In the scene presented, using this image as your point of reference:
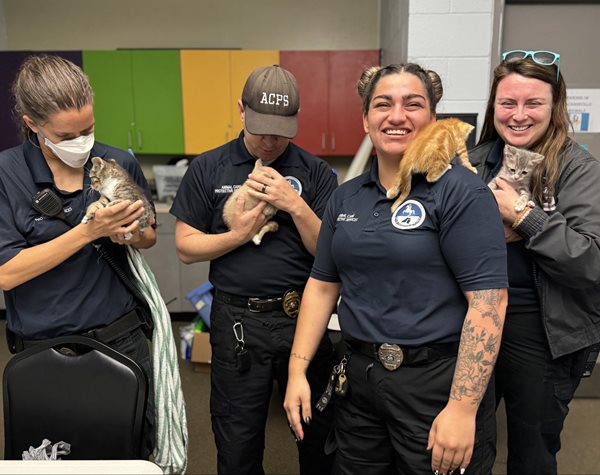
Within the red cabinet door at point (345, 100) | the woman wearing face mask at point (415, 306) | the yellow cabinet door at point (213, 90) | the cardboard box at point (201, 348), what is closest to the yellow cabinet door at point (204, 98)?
the yellow cabinet door at point (213, 90)

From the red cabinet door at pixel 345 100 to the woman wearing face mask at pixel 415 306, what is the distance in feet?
9.89

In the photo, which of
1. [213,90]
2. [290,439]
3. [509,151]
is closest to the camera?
[509,151]

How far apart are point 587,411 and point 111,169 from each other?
9.65ft

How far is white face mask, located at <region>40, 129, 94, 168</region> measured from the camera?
4.55 ft

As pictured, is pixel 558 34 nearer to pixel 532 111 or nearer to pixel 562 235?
pixel 532 111

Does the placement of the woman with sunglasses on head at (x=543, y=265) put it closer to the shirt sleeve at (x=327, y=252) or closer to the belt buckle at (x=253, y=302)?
the shirt sleeve at (x=327, y=252)

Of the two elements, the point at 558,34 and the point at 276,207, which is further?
the point at 558,34

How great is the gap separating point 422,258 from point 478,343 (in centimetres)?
24

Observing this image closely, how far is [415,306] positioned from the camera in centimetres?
119

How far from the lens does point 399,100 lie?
124 centimetres

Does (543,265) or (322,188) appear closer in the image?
(543,265)

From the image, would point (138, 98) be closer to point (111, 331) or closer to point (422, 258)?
point (111, 331)

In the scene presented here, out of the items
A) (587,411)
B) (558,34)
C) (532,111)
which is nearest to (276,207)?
(532,111)

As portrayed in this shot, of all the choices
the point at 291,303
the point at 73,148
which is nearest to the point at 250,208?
the point at 291,303
